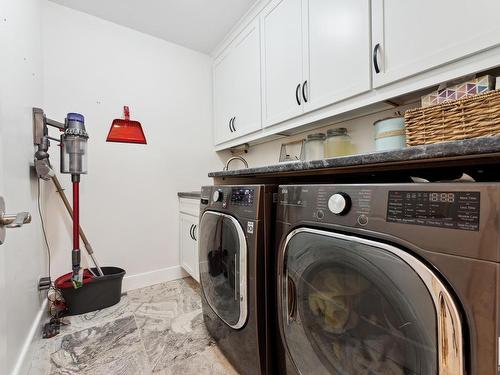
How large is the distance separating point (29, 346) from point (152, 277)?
98cm

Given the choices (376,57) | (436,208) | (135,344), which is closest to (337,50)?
(376,57)

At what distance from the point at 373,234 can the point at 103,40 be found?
2433mm

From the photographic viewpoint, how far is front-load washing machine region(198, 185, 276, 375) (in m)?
0.86

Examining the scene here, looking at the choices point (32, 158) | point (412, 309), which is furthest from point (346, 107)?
point (32, 158)

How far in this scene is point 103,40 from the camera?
1.88 m

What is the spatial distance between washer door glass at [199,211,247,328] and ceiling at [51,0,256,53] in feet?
5.54

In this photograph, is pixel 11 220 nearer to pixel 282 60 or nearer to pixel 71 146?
pixel 71 146

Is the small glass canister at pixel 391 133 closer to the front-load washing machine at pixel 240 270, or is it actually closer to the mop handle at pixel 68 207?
the front-load washing machine at pixel 240 270

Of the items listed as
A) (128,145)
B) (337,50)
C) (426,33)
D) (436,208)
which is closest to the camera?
(436,208)

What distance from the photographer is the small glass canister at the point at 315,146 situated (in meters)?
1.62

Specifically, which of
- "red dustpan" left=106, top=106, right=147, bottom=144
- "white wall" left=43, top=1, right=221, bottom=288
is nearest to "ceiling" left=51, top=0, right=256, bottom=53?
"white wall" left=43, top=1, right=221, bottom=288

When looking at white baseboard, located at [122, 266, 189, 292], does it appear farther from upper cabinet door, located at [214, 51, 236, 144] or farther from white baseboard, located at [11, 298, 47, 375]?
upper cabinet door, located at [214, 51, 236, 144]

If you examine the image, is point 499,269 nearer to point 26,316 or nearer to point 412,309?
point 412,309

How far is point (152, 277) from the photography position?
2031 millimetres
